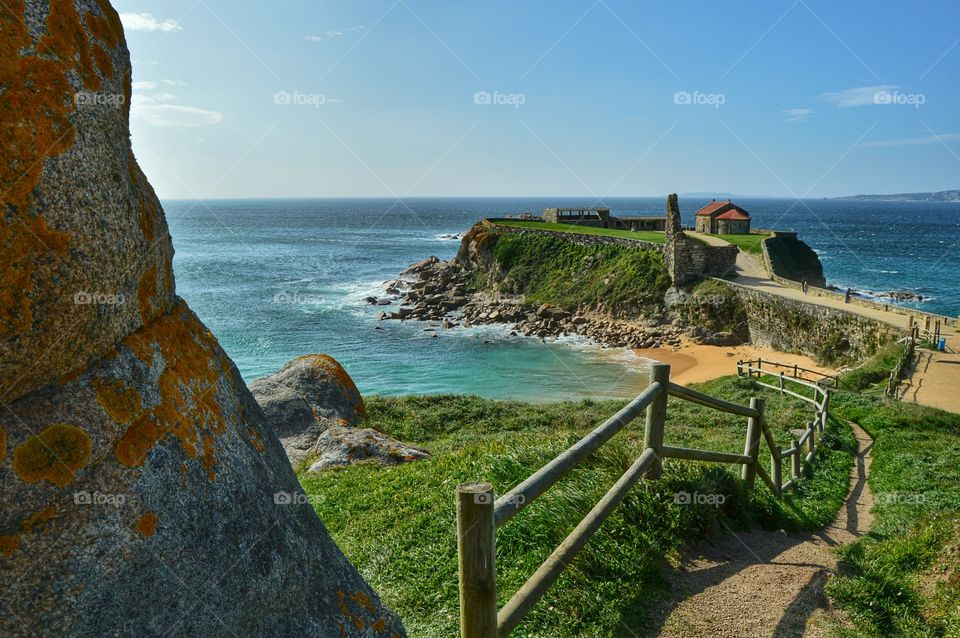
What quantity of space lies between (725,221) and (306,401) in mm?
63025

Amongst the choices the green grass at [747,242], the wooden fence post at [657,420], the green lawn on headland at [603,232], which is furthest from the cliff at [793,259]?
the wooden fence post at [657,420]

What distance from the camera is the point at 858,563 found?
5.54 meters

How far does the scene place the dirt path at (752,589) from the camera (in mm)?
4570

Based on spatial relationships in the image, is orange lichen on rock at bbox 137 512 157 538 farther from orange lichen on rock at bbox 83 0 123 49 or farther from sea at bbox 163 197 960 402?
sea at bbox 163 197 960 402

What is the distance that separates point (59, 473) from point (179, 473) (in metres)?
0.47

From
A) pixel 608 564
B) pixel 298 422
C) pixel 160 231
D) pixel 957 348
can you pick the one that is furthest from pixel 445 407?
pixel 957 348

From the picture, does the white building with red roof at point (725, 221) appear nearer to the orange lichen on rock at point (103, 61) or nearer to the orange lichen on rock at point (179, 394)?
the orange lichen on rock at point (179, 394)

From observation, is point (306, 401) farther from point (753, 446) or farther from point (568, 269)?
point (568, 269)

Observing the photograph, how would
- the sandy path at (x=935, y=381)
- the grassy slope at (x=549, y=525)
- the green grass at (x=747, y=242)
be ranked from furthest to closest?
the green grass at (x=747, y=242), the sandy path at (x=935, y=381), the grassy slope at (x=549, y=525)

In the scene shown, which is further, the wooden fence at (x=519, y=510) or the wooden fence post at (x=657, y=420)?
the wooden fence post at (x=657, y=420)

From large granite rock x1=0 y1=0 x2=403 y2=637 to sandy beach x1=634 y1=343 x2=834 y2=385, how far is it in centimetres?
2961

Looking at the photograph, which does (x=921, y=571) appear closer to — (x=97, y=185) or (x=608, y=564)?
(x=608, y=564)

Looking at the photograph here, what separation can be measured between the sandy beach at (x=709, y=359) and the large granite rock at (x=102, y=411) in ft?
97.1

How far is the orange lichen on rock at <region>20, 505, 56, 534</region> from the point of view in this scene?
235 centimetres
